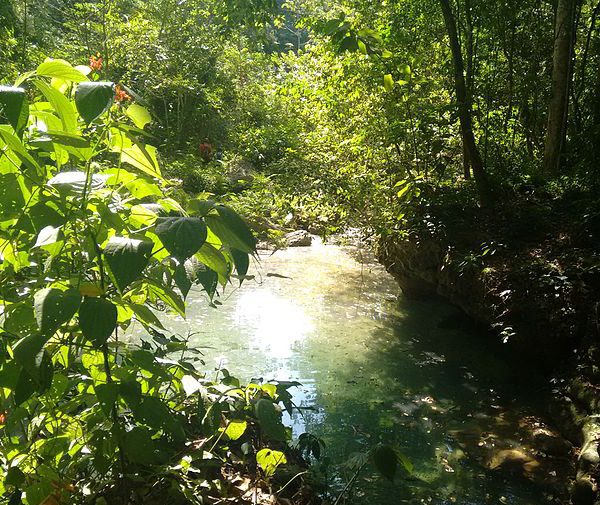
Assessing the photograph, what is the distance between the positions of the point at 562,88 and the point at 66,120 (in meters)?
5.30

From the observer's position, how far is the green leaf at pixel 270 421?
1.10 meters

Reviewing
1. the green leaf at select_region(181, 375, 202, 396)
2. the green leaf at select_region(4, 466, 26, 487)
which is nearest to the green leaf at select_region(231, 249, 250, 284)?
the green leaf at select_region(181, 375, 202, 396)

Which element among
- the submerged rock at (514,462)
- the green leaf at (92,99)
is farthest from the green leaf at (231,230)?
the submerged rock at (514,462)

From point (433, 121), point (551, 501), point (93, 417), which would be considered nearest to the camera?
point (93, 417)

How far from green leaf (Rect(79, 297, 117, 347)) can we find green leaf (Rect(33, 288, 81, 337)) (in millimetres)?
19

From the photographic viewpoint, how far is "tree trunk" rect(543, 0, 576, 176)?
488cm

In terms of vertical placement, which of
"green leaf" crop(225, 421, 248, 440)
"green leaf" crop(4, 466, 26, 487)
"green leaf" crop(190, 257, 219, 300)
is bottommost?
"green leaf" crop(225, 421, 248, 440)

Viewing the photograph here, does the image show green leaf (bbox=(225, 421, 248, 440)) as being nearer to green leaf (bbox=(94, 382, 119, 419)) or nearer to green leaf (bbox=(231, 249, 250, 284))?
green leaf (bbox=(94, 382, 119, 419))

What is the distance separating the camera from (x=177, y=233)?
27.9 inches

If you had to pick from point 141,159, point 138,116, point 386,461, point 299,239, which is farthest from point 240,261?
point 299,239

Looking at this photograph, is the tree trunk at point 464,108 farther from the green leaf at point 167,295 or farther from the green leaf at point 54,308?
the green leaf at point 54,308

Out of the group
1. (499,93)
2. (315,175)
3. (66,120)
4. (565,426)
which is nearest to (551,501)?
(565,426)

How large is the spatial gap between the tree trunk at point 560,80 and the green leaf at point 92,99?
209 inches

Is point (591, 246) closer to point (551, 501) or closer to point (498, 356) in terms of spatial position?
point (498, 356)
